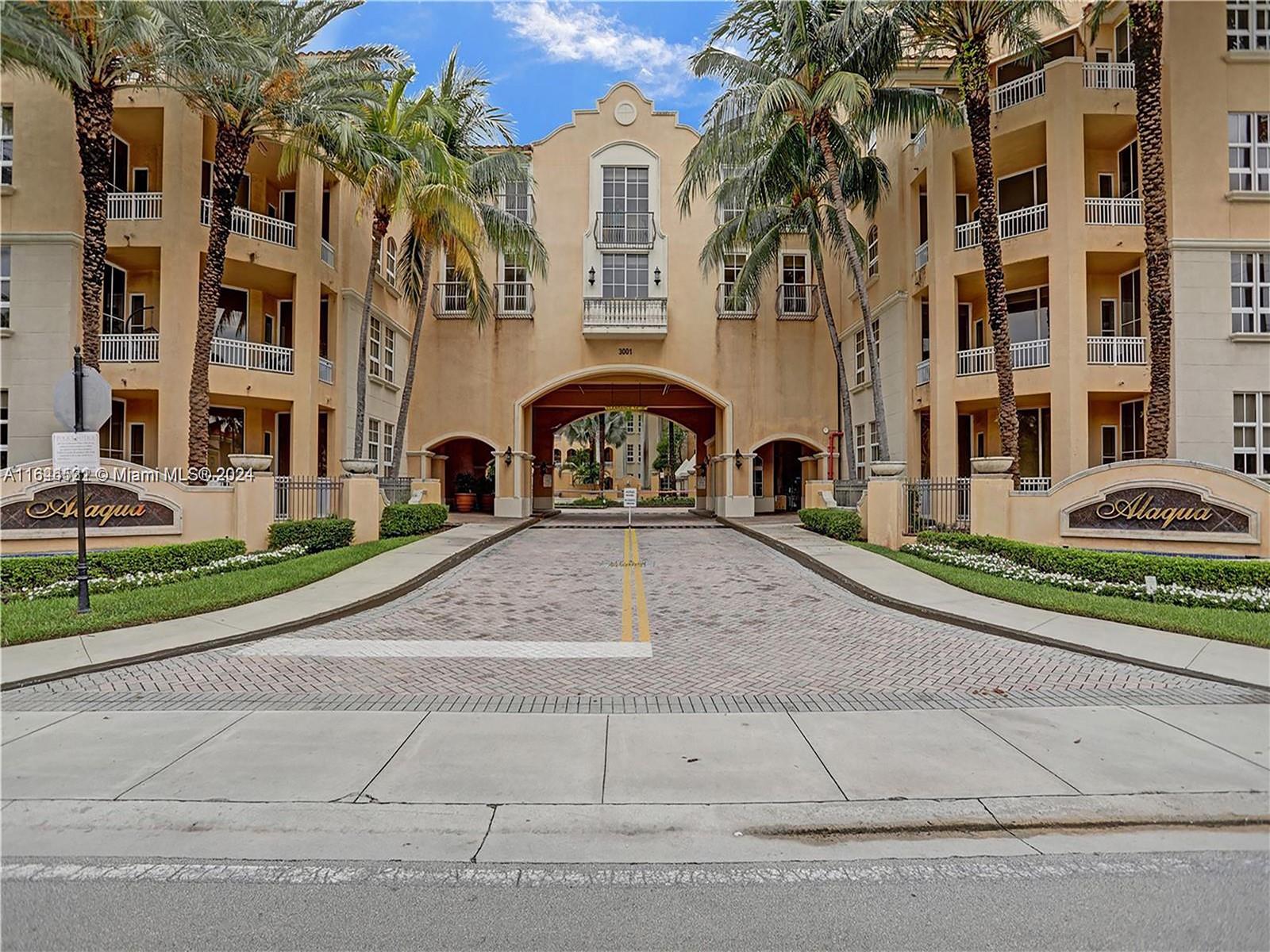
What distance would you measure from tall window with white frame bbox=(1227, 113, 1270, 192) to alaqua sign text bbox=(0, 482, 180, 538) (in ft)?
83.3

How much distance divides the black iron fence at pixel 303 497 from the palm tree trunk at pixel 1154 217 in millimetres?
18341

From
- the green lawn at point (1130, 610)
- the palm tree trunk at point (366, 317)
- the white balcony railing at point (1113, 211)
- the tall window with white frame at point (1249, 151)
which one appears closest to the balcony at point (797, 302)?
the white balcony railing at point (1113, 211)

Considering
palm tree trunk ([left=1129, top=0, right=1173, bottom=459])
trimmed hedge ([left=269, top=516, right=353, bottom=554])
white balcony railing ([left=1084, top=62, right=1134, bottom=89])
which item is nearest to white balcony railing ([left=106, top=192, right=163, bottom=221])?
trimmed hedge ([left=269, top=516, right=353, bottom=554])

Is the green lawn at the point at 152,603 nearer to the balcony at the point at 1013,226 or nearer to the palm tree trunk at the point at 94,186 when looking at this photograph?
the palm tree trunk at the point at 94,186

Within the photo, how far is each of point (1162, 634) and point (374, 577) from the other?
11.4 metres

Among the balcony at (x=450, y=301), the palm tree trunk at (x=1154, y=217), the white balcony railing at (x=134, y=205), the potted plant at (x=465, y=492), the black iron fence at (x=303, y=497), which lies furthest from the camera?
the potted plant at (x=465, y=492)

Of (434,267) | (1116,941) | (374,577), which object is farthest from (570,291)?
(1116,941)

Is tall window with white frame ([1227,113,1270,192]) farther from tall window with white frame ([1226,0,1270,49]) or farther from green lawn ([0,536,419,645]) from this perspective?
green lawn ([0,536,419,645])

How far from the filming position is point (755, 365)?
91.5 ft

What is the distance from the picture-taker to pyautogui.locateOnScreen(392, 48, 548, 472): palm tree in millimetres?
18547

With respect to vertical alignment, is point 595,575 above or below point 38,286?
below

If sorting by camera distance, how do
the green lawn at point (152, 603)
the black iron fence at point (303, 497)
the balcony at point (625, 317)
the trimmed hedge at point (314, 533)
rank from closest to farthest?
the green lawn at point (152, 603), the trimmed hedge at point (314, 533), the black iron fence at point (303, 497), the balcony at point (625, 317)

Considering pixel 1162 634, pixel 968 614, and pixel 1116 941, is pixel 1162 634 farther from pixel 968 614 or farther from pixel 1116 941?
pixel 1116 941

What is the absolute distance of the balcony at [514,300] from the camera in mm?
27766
